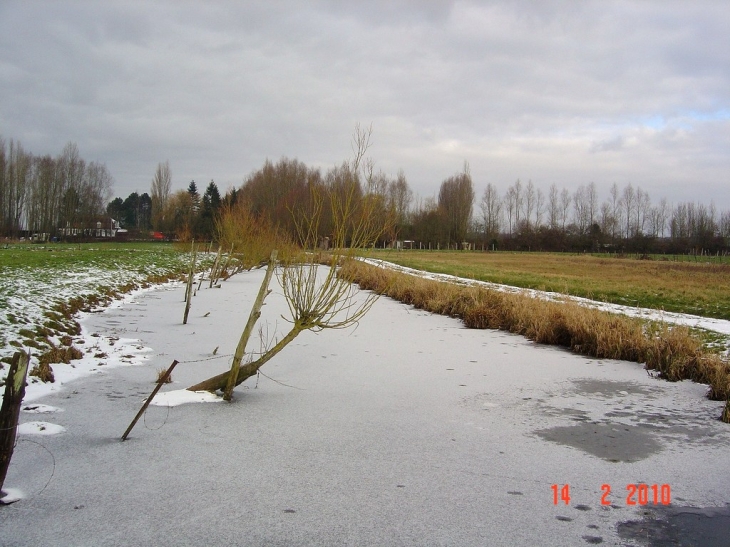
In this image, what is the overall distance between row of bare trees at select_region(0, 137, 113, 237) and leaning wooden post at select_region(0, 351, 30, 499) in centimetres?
5653

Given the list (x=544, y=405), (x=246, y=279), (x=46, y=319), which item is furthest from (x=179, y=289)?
(x=544, y=405)

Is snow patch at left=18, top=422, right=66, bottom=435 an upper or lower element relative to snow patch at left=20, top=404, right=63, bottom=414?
lower

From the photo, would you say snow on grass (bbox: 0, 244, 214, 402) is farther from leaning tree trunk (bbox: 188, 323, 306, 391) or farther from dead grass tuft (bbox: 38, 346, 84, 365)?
leaning tree trunk (bbox: 188, 323, 306, 391)

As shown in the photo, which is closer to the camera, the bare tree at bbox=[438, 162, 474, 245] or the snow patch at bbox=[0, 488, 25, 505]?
the snow patch at bbox=[0, 488, 25, 505]

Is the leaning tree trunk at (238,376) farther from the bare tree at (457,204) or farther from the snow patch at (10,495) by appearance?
the bare tree at (457,204)

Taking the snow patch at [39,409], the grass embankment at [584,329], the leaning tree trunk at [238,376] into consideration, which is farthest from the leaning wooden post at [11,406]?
the grass embankment at [584,329]

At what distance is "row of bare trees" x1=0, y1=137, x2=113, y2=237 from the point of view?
56188 mm

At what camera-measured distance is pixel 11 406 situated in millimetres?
3430

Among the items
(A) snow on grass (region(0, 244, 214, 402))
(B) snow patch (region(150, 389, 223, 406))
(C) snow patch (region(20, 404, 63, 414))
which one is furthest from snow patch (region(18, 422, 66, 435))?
(B) snow patch (region(150, 389, 223, 406))

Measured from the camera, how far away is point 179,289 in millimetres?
19031
